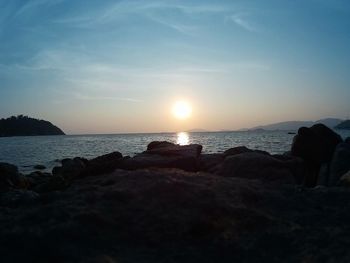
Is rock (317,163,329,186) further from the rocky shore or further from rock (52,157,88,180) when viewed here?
rock (52,157,88,180)

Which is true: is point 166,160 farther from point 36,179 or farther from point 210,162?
point 36,179

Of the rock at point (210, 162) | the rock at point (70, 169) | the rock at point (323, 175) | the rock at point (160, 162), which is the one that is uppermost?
the rock at point (160, 162)

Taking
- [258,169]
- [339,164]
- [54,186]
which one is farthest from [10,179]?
[339,164]

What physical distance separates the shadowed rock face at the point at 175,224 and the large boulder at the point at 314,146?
51.8 ft

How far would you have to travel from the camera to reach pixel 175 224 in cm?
943

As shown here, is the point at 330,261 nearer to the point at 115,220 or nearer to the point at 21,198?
the point at 115,220

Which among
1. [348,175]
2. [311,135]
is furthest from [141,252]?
[311,135]

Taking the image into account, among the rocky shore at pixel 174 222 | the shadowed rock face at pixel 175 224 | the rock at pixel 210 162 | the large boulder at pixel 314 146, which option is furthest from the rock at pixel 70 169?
the large boulder at pixel 314 146

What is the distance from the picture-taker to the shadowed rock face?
8055mm

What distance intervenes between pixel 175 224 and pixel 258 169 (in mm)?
10428

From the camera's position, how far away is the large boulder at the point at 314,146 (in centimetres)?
2777

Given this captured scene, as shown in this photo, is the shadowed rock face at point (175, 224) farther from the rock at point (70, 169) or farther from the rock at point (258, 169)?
the rock at point (70, 169)

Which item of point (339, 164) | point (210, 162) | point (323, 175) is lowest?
point (323, 175)

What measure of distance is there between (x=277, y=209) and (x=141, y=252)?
4265mm
